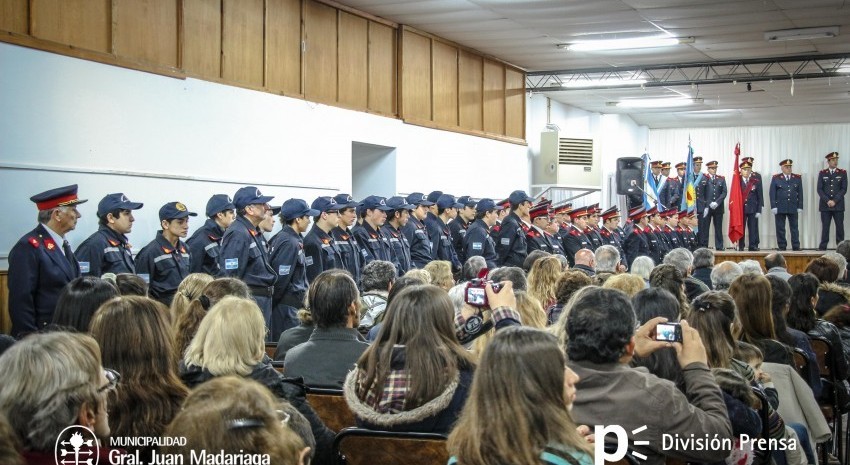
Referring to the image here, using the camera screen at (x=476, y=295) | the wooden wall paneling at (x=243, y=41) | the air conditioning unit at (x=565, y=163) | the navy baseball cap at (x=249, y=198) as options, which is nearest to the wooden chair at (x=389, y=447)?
the camera screen at (x=476, y=295)

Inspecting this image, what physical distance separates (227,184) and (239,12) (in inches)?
72.1

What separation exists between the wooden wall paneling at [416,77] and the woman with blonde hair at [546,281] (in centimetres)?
660

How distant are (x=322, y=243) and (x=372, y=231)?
116cm

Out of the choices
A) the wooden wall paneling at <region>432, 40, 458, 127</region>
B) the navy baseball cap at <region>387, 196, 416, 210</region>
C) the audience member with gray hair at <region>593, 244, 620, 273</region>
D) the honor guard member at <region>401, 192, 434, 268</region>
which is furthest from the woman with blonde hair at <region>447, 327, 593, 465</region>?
the wooden wall paneling at <region>432, 40, 458, 127</region>

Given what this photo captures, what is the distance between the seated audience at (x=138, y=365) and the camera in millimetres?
2584

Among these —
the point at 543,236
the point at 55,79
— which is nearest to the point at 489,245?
the point at 543,236

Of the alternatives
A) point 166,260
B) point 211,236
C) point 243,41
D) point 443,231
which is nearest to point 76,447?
point 166,260

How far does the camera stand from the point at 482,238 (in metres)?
10.8

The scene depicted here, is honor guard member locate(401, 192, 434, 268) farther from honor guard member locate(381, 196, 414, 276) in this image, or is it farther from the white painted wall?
the white painted wall

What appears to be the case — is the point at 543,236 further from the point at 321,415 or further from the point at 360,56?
the point at 321,415

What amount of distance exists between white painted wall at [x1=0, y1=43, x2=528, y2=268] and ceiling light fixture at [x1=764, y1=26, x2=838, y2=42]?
5385 mm

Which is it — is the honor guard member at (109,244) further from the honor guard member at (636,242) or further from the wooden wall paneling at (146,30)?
the honor guard member at (636,242)

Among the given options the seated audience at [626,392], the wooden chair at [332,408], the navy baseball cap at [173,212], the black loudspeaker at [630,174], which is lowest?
the wooden chair at [332,408]

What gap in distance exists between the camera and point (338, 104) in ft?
34.9
